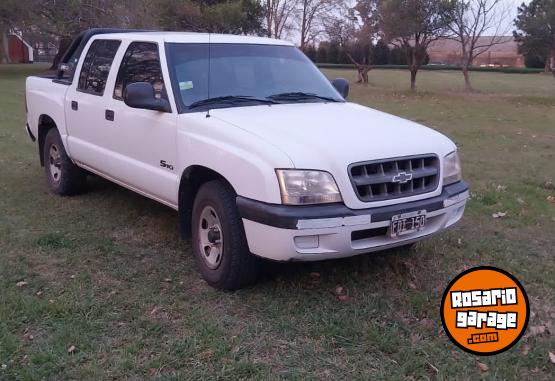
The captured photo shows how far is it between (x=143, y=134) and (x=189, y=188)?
2.37 ft

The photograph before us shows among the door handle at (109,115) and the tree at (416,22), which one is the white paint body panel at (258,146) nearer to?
the door handle at (109,115)

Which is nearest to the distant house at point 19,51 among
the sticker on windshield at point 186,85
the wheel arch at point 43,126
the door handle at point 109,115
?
the wheel arch at point 43,126

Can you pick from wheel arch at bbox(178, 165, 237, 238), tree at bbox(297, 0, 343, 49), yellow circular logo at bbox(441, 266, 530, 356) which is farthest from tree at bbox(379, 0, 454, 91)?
yellow circular logo at bbox(441, 266, 530, 356)

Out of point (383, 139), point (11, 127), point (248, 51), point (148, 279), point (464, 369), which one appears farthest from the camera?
point (11, 127)

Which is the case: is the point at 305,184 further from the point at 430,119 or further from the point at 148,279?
the point at 430,119

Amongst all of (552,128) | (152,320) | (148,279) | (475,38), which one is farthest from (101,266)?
(475,38)

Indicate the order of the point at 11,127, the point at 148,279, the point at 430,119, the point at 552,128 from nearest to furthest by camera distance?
1. the point at 148,279
2. the point at 11,127
3. the point at 552,128
4. the point at 430,119

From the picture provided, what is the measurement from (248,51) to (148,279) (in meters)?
2.09

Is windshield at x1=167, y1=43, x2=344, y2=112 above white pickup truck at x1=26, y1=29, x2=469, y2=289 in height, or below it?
above

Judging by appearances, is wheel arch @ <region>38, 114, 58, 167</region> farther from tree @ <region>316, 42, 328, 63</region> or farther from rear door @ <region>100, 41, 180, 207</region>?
tree @ <region>316, 42, 328, 63</region>

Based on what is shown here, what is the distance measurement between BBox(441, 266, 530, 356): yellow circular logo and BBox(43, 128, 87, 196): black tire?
489 cm

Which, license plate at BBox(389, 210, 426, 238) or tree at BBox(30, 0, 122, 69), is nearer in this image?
license plate at BBox(389, 210, 426, 238)

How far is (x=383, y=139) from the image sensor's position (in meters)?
3.96

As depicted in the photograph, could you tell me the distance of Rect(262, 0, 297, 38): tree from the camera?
3809 cm
